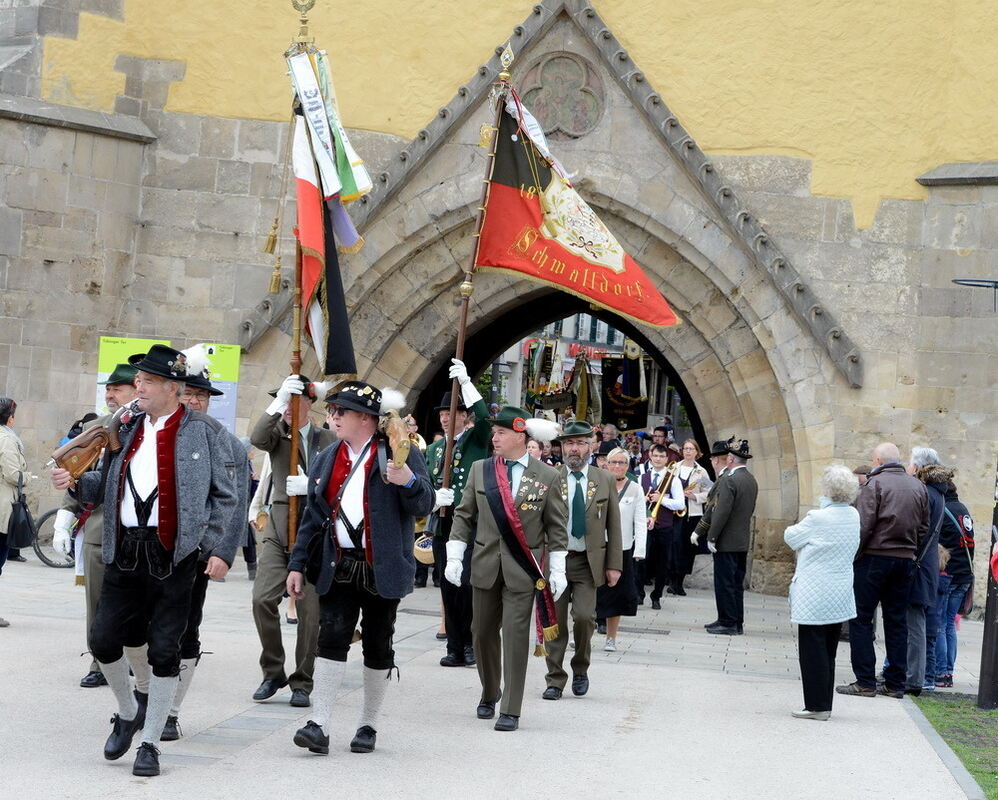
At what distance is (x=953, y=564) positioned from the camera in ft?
34.1

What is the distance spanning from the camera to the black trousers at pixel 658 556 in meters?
14.4

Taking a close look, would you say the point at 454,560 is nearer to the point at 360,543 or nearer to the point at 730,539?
the point at 360,543

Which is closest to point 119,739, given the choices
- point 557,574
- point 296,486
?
point 296,486

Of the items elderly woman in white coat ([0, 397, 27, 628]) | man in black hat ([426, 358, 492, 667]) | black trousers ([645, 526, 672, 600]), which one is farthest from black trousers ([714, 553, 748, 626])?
elderly woman in white coat ([0, 397, 27, 628])

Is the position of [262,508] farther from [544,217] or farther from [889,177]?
[889,177]

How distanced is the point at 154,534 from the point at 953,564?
6377 millimetres

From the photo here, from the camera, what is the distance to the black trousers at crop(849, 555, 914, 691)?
31.4ft

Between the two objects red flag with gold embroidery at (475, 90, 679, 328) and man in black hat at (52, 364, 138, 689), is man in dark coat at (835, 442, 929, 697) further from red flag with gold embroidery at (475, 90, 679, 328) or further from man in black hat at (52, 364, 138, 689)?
man in black hat at (52, 364, 138, 689)

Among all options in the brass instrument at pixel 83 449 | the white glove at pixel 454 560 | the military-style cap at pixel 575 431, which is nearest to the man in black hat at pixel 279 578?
the white glove at pixel 454 560

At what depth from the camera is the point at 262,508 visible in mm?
8312

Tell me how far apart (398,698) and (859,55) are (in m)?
10.3

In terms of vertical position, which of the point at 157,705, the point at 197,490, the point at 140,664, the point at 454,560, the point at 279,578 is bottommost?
the point at 157,705

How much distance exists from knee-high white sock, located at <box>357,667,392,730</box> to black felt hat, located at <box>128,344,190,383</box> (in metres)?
1.61

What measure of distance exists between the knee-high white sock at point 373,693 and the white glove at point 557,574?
1524 mm
